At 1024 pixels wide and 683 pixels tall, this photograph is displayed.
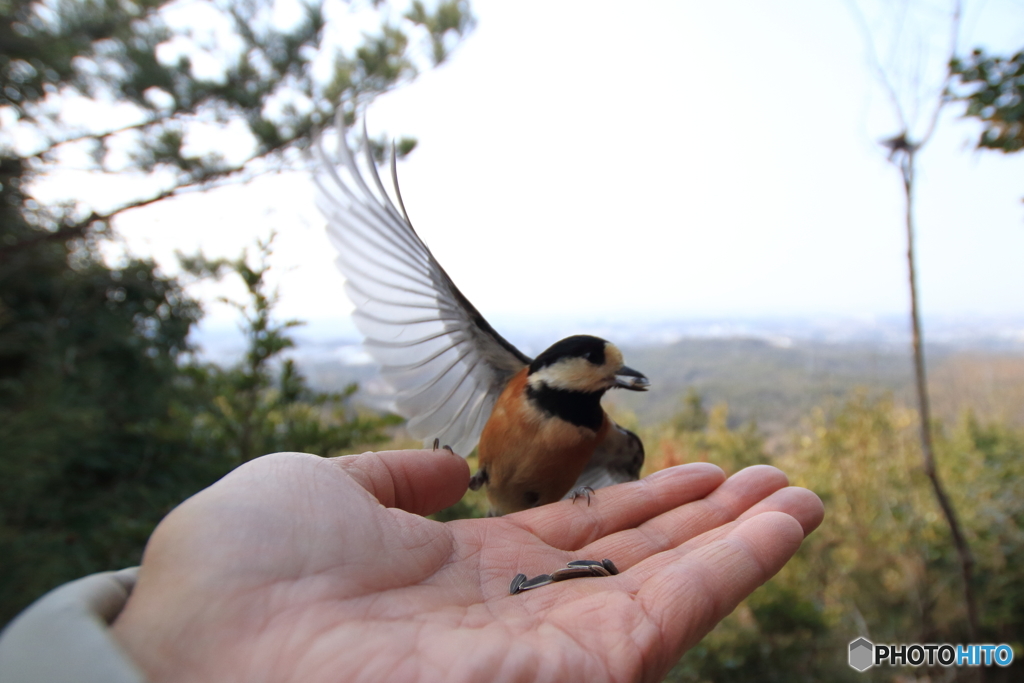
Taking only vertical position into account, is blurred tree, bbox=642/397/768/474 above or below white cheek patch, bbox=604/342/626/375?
below

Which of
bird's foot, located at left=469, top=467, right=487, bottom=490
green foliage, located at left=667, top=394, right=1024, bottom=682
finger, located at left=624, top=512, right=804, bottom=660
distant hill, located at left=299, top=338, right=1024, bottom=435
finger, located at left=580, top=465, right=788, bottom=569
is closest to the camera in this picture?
finger, located at left=624, top=512, right=804, bottom=660

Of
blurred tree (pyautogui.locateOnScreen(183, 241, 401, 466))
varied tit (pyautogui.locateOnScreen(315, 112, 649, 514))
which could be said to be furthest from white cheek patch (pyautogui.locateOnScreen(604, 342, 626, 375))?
blurred tree (pyautogui.locateOnScreen(183, 241, 401, 466))

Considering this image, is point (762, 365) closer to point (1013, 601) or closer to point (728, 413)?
point (728, 413)

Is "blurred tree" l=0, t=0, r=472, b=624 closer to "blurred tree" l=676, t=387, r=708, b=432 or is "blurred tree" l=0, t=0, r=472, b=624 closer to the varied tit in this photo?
the varied tit

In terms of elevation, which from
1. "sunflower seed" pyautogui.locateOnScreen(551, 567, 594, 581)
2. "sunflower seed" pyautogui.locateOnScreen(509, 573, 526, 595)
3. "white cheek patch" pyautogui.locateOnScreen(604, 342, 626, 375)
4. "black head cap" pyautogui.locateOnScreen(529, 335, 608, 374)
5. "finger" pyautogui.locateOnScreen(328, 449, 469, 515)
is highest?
"black head cap" pyautogui.locateOnScreen(529, 335, 608, 374)

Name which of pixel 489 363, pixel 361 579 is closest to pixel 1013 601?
pixel 489 363

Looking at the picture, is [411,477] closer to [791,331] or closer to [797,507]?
[797,507]

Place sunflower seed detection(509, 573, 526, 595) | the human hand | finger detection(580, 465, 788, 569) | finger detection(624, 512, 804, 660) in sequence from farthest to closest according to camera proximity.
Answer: finger detection(580, 465, 788, 569) < sunflower seed detection(509, 573, 526, 595) < finger detection(624, 512, 804, 660) < the human hand

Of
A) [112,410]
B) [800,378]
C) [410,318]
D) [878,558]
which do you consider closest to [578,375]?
[410,318]
